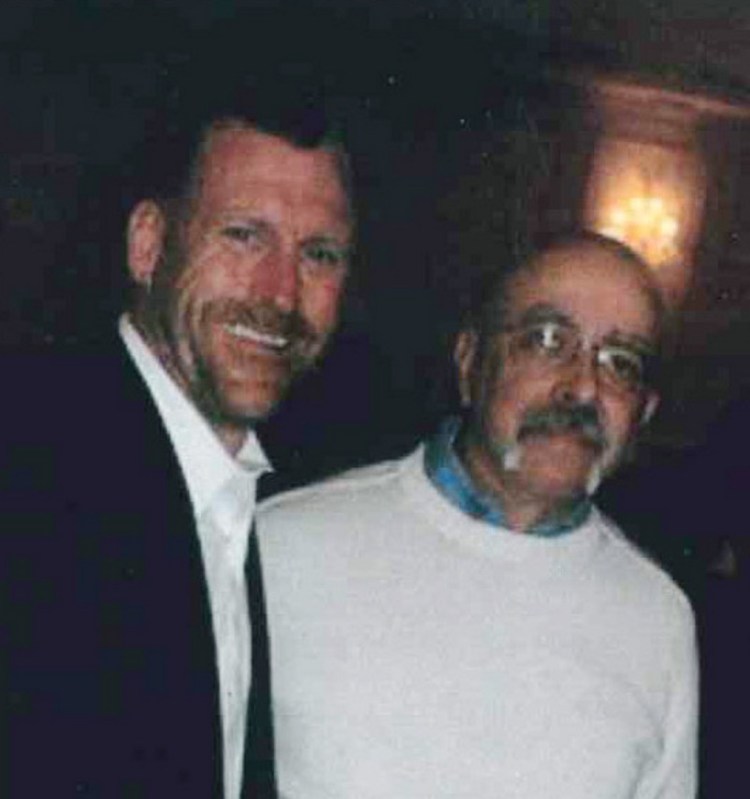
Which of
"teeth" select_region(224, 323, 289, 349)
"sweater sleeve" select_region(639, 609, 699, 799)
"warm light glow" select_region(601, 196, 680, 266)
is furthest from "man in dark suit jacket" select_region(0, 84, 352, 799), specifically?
"warm light glow" select_region(601, 196, 680, 266)

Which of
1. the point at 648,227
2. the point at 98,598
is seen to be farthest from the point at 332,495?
the point at 648,227

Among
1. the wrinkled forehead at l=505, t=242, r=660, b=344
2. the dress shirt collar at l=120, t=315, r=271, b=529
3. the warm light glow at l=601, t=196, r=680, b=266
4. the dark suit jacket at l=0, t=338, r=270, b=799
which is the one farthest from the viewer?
the warm light glow at l=601, t=196, r=680, b=266

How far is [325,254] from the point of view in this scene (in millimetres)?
1456

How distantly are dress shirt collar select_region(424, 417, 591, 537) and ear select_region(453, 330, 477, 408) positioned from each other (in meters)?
0.10

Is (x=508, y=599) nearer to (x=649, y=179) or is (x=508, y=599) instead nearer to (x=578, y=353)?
(x=578, y=353)

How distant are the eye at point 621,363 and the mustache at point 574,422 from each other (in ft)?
0.18

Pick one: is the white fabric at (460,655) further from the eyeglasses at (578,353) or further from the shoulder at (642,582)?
the eyeglasses at (578,353)

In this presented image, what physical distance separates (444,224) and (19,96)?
216 cm

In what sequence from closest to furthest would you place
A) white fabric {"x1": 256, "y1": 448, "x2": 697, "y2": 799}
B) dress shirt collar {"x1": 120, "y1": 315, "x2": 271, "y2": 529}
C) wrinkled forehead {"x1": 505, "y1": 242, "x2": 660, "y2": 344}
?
dress shirt collar {"x1": 120, "y1": 315, "x2": 271, "y2": 529}
white fabric {"x1": 256, "y1": 448, "x2": 697, "y2": 799}
wrinkled forehead {"x1": 505, "y1": 242, "x2": 660, "y2": 344}

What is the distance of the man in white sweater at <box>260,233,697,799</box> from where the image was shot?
1.67 meters

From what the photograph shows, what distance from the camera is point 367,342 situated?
6.62m

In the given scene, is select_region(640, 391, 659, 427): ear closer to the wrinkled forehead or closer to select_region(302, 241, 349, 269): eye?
the wrinkled forehead

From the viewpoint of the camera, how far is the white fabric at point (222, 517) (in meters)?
1.40

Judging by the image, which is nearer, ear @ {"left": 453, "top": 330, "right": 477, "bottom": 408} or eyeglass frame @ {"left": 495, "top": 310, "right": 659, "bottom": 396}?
eyeglass frame @ {"left": 495, "top": 310, "right": 659, "bottom": 396}
